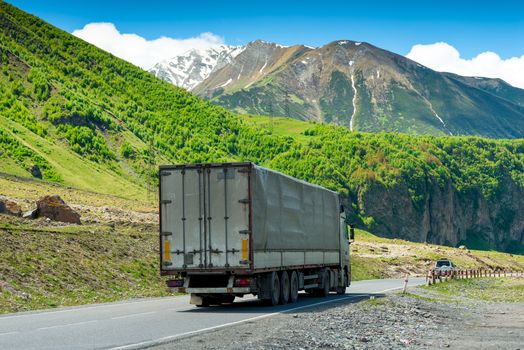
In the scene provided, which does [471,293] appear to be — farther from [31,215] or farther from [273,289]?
[31,215]

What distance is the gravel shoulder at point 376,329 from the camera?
16672mm

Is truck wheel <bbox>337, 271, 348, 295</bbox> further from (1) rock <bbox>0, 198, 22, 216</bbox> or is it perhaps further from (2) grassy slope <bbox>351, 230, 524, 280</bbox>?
(2) grassy slope <bbox>351, 230, 524, 280</bbox>

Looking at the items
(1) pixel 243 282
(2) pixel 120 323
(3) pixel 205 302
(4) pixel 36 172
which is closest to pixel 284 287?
(3) pixel 205 302

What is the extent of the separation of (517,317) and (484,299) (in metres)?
11.9

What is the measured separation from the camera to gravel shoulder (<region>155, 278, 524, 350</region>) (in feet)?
54.7

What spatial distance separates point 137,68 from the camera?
182 m

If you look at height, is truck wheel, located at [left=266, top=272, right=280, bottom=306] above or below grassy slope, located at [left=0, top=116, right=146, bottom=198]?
below

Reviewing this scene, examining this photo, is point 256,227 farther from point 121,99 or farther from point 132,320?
point 121,99

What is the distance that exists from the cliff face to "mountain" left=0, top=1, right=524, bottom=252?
23cm

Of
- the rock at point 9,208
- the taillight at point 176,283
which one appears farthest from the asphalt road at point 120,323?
the rock at point 9,208

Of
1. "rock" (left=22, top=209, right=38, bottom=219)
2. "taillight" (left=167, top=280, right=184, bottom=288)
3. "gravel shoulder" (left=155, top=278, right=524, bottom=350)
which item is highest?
"rock" (left=22, top=209, right=38, bottom=219)

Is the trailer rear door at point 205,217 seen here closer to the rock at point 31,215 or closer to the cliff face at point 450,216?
the rock at point 31,215

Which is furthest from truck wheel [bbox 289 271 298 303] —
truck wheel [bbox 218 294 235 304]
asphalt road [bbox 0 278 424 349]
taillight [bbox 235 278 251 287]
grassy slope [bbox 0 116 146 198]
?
grassy slope [bbox 0 116 146 198]

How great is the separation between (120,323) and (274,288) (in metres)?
6.98
